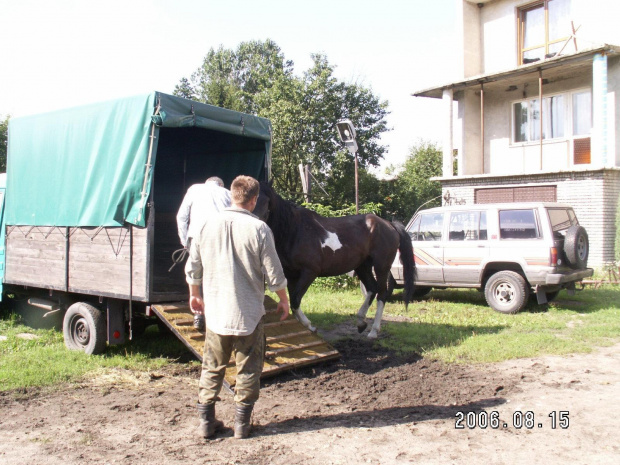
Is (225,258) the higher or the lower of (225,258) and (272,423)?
the higher

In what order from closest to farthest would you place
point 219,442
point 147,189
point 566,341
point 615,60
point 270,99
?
point 219,442 → point 147,189 → point 566,341 → point 615,60 → point 270,99

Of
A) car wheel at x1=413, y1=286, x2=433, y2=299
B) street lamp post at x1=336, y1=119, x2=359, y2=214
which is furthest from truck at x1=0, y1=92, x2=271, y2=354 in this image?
car wheel at x1=413, y1=286, x2=433, y2=299

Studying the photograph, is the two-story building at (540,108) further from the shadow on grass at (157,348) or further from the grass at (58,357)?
the grass at (58,357)

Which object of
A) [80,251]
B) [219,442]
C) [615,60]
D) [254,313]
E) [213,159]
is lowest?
[219,442]

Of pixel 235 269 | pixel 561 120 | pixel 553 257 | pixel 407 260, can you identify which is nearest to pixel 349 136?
pixel 407 260

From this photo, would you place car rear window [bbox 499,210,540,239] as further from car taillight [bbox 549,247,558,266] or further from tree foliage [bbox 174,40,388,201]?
tree foliage [bbox 174,40,388,201]

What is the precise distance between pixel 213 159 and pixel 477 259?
5.38 meters

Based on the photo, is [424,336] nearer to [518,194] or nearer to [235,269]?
[235,269]

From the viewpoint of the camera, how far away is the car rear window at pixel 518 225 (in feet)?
32.0

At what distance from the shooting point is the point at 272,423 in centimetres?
438

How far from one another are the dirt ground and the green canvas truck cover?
2053 millimetres

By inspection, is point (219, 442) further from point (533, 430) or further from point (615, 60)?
point (615, 60)

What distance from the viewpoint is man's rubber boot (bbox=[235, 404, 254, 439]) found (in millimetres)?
4035

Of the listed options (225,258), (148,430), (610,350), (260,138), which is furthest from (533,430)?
(260,138)
